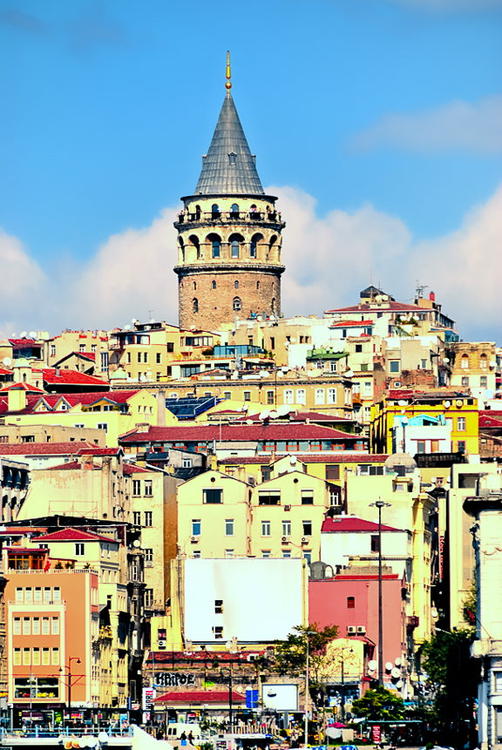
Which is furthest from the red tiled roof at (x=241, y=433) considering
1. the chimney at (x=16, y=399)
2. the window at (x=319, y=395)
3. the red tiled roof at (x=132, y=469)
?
the window at (x=319, y=395)

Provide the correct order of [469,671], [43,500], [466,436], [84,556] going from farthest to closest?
[466,436] → [43,500] → [84,556] → [469,671]

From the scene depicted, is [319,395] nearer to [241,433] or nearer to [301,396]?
[301,396]

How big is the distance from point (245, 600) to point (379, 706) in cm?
1886

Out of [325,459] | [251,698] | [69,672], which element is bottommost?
[251,698]

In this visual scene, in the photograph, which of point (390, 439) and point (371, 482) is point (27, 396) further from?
point (371, 482)

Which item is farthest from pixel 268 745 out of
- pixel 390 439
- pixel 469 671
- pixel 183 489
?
pixel 390 439

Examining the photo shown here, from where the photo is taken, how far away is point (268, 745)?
389ft

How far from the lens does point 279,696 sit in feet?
431

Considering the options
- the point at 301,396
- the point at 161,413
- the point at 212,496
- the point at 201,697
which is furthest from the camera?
the point at 301,396

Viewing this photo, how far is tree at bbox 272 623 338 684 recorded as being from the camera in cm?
13138

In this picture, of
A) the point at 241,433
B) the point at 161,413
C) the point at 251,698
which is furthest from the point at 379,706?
the point at 161,413

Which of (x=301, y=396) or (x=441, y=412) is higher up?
(x=301, y=396)

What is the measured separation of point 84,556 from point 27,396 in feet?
198

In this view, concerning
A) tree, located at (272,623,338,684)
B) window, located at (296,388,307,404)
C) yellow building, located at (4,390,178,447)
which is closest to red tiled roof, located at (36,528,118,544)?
tree, located at (272,623,338,684)
